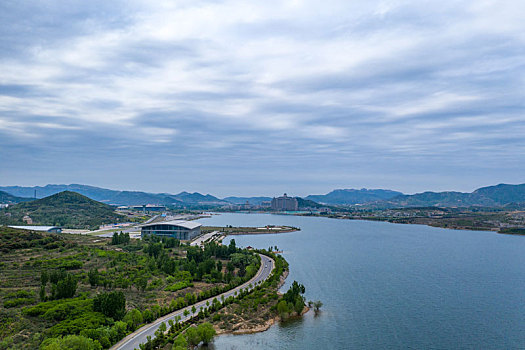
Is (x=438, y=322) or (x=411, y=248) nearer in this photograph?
(x=438, y=322)

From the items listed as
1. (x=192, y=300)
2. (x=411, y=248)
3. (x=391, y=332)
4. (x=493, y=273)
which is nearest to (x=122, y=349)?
(x=192, y=300)

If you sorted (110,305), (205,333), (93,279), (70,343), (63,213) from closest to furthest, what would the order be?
(70,343) < (205,333) < (110,305) < (93,279) < (63,213)

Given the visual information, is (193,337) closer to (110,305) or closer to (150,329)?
(150,329)

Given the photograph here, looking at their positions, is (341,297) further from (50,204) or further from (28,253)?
(50,204)

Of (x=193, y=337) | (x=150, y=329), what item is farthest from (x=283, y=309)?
(x=150, y=329)

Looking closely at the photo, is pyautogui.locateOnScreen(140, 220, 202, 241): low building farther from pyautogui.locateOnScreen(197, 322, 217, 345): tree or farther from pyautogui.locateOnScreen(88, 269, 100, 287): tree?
pyautogui.locateOnScreen(197, 322, 217, 345): tree
